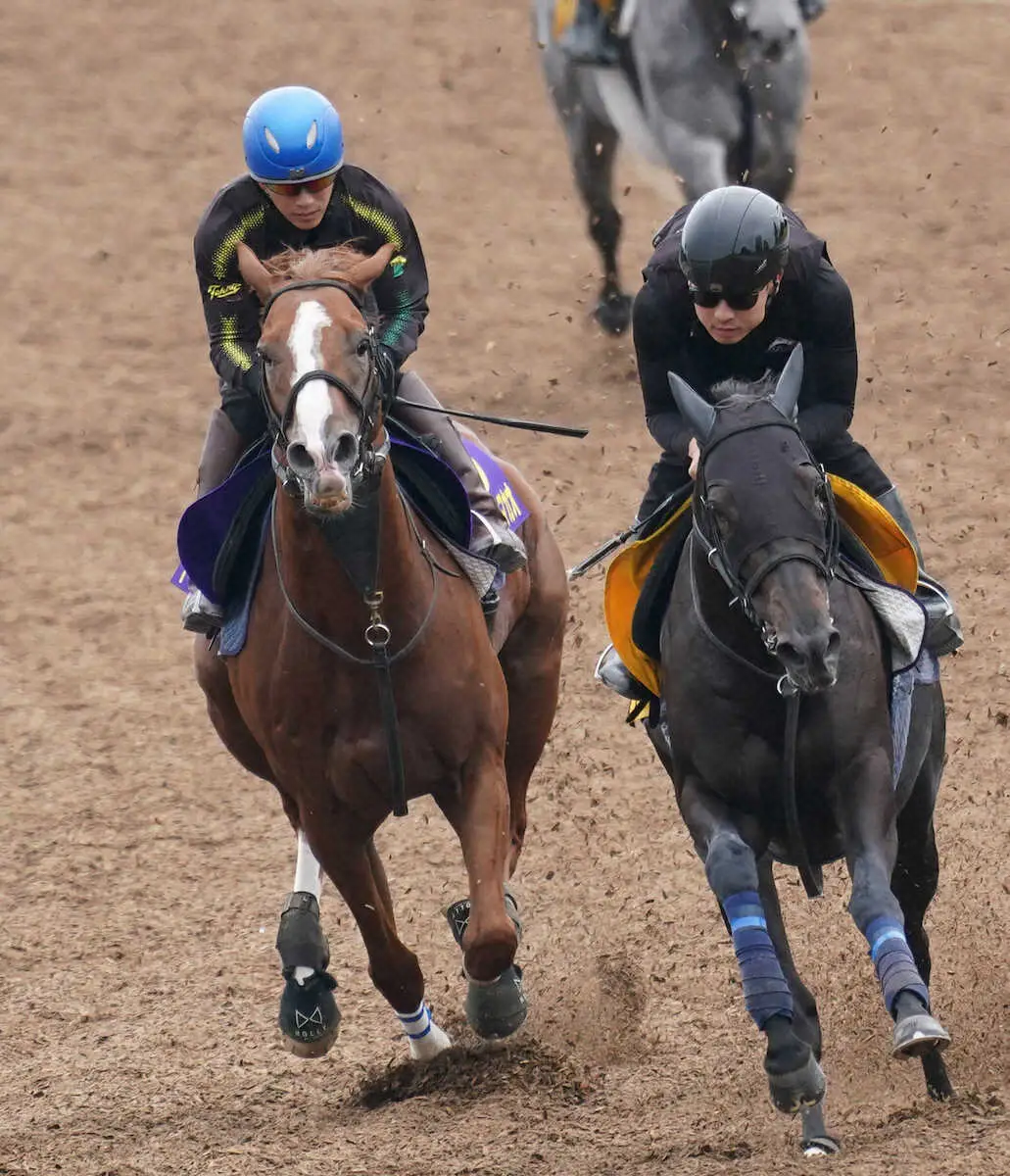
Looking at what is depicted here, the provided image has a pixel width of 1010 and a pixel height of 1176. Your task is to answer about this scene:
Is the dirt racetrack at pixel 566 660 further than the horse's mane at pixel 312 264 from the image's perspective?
Yes

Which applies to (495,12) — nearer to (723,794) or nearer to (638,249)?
(638,249)

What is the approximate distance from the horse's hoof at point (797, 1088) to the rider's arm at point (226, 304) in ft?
8.64

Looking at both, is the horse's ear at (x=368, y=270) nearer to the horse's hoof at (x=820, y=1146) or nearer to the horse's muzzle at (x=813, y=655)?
the horse's muzzle at (x=813, y=655)

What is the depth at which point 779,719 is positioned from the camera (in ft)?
19.4

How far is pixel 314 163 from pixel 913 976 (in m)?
3.15

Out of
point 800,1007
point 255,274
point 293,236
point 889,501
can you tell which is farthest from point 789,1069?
point 293,236

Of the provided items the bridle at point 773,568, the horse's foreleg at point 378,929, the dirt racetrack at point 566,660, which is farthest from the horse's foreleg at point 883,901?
the horse's foreleg at point 378,929

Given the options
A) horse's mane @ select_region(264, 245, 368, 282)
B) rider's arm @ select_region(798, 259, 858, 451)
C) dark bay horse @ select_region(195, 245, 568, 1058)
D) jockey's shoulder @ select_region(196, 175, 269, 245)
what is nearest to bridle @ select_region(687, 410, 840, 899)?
rider's arm @ select_region(798, 259, 858, 451)

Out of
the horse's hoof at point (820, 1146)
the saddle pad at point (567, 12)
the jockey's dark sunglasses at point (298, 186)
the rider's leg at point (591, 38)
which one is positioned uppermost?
the saddle pad at point (567, 12)

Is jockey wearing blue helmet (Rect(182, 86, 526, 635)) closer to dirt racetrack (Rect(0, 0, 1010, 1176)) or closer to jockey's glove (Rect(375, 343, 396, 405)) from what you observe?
jockey's glove (Rect(375, 343, 396, 405))

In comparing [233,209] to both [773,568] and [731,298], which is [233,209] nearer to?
[731,298]

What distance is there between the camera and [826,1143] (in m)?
6.32

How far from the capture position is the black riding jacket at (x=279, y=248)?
257 inches

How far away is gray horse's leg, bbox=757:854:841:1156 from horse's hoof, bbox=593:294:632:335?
876 cm
